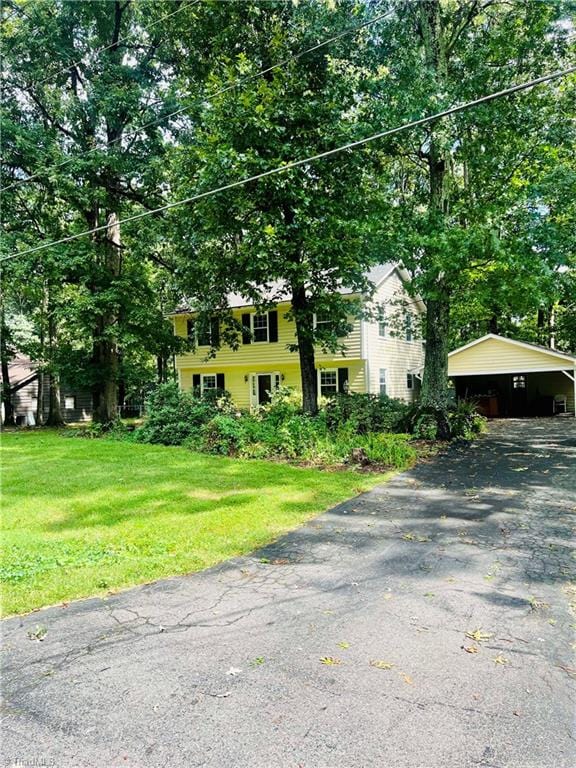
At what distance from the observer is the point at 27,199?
1714 centimetres

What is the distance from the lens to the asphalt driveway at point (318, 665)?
2137 mm

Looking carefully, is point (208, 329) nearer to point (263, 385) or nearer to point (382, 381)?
point (263, 385)

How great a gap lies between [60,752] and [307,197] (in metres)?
10.5

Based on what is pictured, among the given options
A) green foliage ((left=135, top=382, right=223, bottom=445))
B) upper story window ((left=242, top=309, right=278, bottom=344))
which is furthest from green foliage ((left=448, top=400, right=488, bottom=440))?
upper story window ((left=242, top=309, right=278, bottom=344))

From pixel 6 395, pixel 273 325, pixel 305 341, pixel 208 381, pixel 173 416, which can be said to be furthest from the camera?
pixel 6 395

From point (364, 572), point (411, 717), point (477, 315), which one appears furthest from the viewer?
point (477, 315)

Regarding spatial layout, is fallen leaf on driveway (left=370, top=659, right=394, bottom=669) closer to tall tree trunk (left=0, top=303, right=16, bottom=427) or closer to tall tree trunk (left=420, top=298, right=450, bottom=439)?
tall tree trunk (left=420, top=298, right=450, bottom=439)

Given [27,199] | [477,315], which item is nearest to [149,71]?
[27,199]

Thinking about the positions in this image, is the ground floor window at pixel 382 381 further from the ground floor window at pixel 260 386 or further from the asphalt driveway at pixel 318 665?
the asphalt driveway at pixel 318 665

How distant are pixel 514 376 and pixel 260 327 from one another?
43.8 ft

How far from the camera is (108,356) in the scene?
60.3 ft

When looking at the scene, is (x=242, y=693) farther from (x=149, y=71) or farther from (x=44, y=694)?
(x=149, y=71)

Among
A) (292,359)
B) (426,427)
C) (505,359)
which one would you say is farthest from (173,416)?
(505,359)

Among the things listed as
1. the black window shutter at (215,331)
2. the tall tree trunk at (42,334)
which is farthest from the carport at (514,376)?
the tall tree trunk at (42,334)
